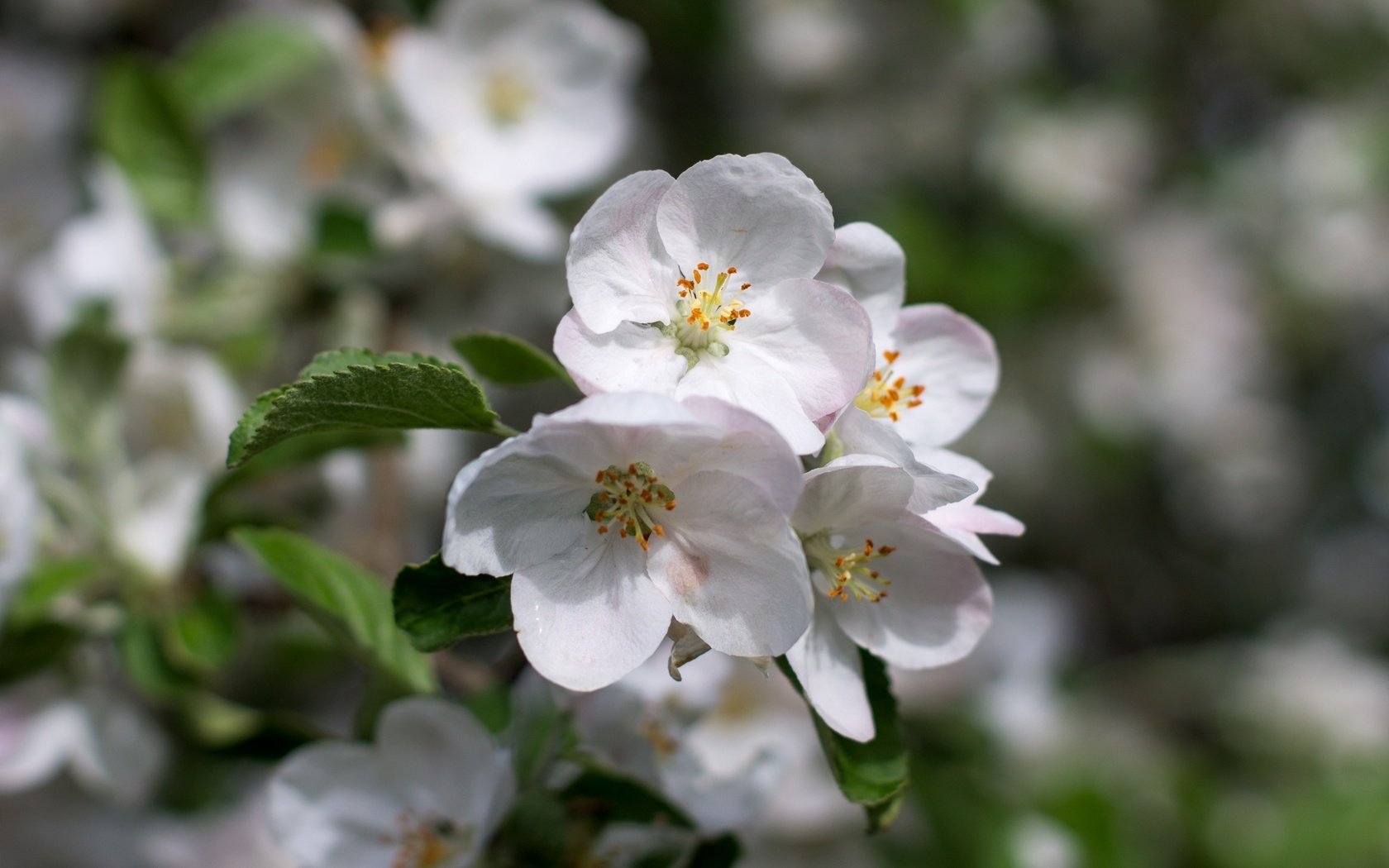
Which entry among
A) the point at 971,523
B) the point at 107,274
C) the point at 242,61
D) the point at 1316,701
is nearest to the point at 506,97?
the point at 242,61

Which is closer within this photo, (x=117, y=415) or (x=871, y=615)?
(x=871, y=615)

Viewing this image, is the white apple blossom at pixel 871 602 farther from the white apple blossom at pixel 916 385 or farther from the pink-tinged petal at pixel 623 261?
the pink-tinged petal at pixel 623 261

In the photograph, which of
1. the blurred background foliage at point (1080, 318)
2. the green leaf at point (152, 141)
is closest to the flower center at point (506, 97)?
the blurred background foliage at point (1080, 318)

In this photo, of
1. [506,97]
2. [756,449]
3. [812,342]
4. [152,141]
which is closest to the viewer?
[756,449]

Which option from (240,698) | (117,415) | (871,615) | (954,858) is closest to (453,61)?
(117,415)

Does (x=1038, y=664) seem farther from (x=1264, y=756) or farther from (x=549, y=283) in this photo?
(x=549, y=283)

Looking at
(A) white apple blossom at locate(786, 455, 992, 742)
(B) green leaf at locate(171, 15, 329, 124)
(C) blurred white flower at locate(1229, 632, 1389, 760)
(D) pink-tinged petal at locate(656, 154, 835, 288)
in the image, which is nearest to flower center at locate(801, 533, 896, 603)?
(A) white apple blossom at locate(786, 455, 992, 742)

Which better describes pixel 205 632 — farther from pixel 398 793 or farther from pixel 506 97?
pixel 506 97
